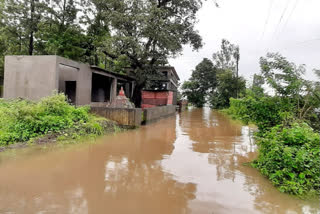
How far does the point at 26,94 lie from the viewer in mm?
10344

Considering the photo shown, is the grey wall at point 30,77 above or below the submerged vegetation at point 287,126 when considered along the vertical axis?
above

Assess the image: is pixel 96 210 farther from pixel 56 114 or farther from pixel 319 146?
pixel 56 114

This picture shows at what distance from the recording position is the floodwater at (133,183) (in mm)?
2936

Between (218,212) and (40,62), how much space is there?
35.4ft

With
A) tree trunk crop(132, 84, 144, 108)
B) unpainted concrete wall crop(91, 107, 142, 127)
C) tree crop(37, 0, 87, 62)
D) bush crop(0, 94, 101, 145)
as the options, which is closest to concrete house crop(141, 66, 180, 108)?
tree trunk crop(132, 84, 144, 108)

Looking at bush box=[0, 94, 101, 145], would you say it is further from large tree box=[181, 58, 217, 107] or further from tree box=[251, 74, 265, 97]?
large tree box=[181, 58, 217, 107]

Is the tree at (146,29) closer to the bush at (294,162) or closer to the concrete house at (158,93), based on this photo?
the concrete house at (158,93)

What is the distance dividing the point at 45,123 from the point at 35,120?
32 centimetres

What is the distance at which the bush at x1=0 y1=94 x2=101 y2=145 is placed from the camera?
612 centimetres

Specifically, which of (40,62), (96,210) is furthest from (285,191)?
(40,62)

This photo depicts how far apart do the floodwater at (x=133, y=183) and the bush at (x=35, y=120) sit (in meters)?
0.89

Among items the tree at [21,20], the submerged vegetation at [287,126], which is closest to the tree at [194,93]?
the tree at [21,20]

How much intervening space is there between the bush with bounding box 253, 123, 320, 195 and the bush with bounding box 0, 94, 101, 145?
6274 mm

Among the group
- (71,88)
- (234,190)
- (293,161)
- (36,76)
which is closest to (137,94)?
(71,88)
